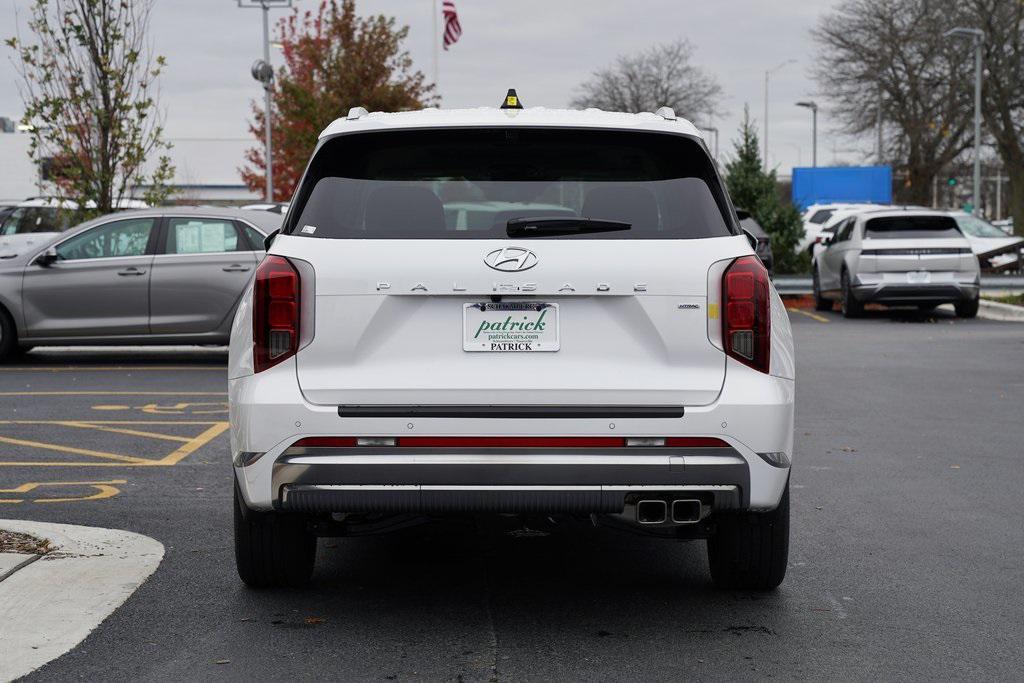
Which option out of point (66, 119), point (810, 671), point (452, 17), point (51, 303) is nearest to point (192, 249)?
point (51, 303)

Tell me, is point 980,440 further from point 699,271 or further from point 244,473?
point 244,473

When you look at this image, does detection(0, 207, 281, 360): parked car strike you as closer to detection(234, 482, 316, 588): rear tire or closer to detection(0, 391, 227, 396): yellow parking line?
detection(0, 391, 227, 396): yellow parking line

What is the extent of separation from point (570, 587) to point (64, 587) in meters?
2.02

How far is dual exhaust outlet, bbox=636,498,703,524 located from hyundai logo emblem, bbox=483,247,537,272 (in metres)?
0.90

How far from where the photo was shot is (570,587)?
19.8 ft

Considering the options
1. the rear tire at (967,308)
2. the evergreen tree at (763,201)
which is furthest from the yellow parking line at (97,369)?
the evergreen tree at (763,201)

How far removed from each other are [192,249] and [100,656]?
10.7 metres

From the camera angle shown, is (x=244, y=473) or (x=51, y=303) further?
(x=51, y=303)

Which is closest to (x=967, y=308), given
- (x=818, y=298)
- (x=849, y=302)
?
(x=849, y=302)

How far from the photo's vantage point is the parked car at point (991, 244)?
1182 inches

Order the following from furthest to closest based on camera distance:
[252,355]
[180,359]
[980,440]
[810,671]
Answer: [180,359] → [980,440] → [252,355] → [810,671]

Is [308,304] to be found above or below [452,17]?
below

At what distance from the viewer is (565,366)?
5.00 metres

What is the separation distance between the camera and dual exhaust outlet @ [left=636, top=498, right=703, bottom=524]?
503cm
